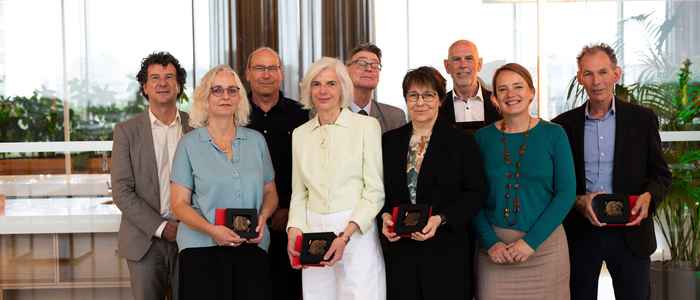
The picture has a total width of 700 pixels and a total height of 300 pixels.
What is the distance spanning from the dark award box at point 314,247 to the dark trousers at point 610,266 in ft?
4.24

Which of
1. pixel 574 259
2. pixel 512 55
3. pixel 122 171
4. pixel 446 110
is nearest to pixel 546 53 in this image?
pixel 512 55

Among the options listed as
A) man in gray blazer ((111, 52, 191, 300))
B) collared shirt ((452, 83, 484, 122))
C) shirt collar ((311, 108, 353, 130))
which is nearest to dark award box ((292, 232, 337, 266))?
shirt collar ((311, 108, 353, 130))

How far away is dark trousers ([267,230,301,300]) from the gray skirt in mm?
1039

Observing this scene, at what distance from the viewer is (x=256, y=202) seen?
328 centimetres

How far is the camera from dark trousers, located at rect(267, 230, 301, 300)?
3748 millimetres

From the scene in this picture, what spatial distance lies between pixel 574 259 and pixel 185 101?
254cm

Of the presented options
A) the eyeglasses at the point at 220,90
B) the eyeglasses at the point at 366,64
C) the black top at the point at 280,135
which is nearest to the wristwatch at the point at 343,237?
the black top at the point at 280,135

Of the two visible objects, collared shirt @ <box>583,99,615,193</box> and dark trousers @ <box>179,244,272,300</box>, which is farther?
collared shirt @ <box>583,99,615,193</box>

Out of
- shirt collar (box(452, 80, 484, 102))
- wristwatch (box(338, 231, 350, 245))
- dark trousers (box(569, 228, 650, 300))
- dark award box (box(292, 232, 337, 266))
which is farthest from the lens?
shirt collar (box(452, 80, 484, 102))

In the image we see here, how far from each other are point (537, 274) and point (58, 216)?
297 centimetres

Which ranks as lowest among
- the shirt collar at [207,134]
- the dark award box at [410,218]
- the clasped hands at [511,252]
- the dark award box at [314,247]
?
the clasped hands at [511,252]

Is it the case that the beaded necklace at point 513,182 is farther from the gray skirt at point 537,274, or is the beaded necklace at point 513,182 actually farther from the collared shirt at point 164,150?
the collared shirt at point 164,150

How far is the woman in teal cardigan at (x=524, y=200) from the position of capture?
10.7 feet

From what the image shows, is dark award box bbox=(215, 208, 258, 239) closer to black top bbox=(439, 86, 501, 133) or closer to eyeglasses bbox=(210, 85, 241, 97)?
eyeglasses bbox=(210, 85, 241, 97)
